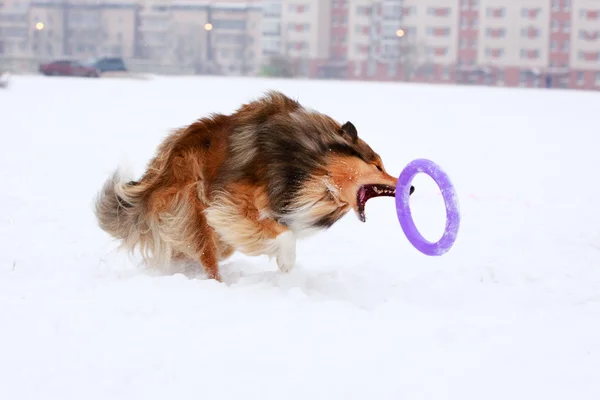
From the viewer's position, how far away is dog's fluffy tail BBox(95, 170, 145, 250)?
571 centimetres

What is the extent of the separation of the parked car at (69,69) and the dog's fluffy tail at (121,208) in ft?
132

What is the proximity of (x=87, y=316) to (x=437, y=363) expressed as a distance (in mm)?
1878

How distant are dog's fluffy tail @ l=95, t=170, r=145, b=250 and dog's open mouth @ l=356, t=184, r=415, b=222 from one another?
164 cm

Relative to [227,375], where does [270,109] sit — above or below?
above

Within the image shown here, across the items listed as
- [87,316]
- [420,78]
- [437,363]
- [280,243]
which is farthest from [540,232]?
[420,78]

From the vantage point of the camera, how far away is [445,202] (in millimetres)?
5219

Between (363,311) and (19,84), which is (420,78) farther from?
(363,311)

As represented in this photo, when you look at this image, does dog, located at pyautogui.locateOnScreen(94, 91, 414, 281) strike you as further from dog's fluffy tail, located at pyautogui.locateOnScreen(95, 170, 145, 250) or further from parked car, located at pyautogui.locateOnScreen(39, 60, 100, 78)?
parked car, located at pyautogui.locateOnScreen(39, 60, 100, 78)

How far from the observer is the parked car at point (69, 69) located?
148 ft

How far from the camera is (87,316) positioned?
14.0 ft

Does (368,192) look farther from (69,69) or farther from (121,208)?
(69,69)

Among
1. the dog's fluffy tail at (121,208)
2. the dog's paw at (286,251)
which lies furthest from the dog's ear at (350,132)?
the dog's fluffy tail at (121,208)

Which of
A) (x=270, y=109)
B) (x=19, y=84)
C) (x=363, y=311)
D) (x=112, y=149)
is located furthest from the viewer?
(x=19, y=84)

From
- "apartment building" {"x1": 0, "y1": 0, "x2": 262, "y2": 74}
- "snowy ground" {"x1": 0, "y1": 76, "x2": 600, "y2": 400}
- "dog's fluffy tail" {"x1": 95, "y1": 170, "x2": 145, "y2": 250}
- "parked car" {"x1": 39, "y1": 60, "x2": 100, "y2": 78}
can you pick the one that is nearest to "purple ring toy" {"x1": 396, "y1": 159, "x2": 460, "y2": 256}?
"snowy ground" {"x1": 0, "y1": 76, "x2": 600, "y2": 400}
